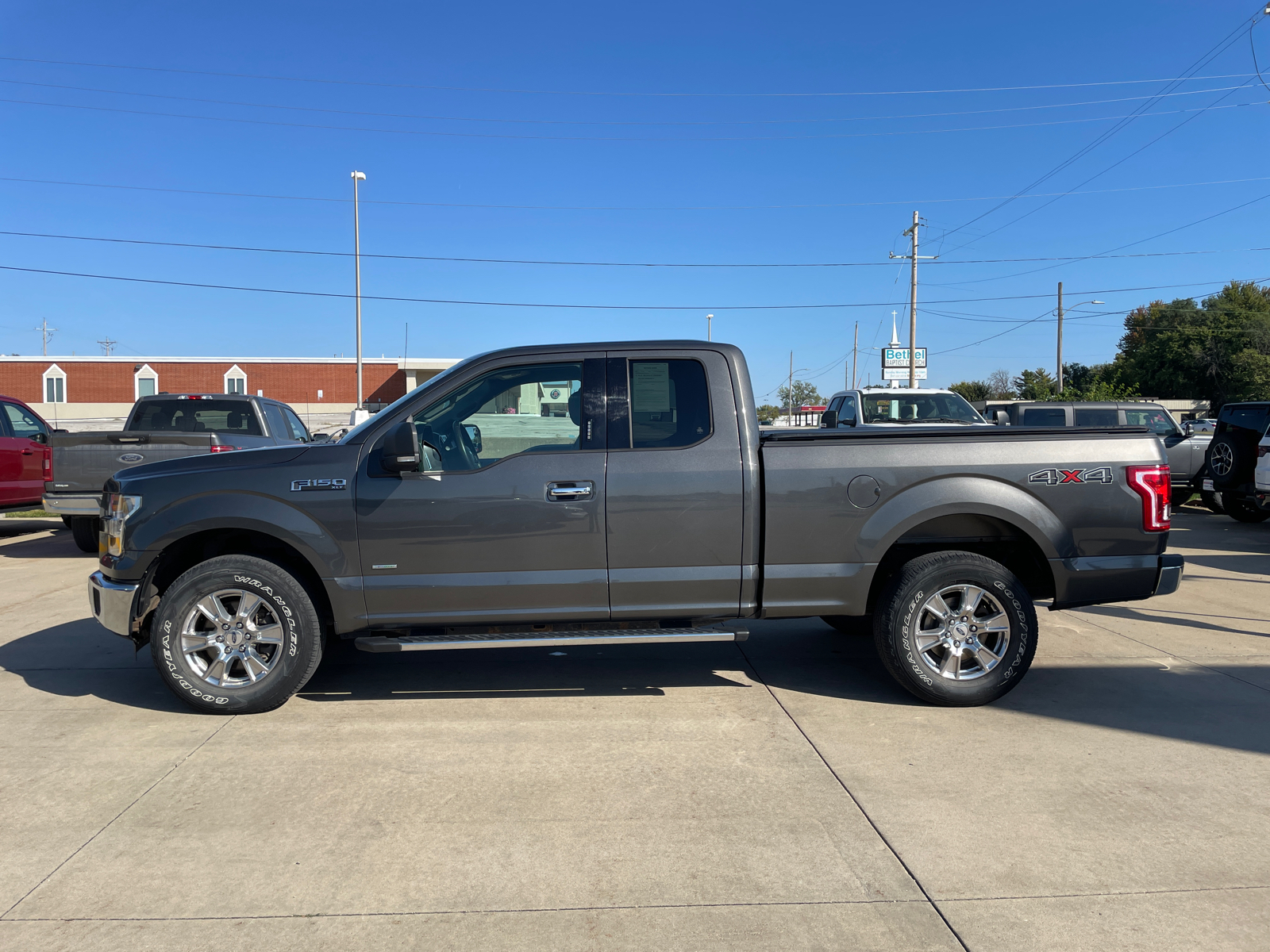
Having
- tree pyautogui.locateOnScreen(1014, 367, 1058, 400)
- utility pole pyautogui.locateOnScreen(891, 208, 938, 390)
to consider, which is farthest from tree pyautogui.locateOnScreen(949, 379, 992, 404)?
utility pole pyautogui.locateOnScreen(891, 208, 938, 390)

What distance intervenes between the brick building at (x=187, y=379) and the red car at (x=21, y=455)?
44388mm

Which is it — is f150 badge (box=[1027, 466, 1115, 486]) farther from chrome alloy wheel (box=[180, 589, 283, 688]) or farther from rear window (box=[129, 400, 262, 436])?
rear window (box=[129, 400, 262, 436])

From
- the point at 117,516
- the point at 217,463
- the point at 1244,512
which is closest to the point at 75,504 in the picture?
the point at 117,516

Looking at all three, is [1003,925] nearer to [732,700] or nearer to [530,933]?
Result: [530,933]

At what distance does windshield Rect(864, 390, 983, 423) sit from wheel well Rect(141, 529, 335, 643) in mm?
11250

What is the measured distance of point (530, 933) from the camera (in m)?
2.88

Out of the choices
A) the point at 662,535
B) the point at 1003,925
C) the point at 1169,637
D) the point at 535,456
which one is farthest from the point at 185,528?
the point at 1169,637

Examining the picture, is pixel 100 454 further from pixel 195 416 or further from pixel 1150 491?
pixel 1150 491

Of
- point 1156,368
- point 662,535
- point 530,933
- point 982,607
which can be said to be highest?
point 1156,368

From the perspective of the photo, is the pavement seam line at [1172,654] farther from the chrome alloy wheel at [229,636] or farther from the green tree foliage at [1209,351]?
the green tree foliage at [1209,351]

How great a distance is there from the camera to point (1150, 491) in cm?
491

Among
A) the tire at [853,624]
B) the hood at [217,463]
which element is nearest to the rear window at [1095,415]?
the tire at [853,624]

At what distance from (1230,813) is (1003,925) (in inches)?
58.9

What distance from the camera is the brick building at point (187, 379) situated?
185 ft
